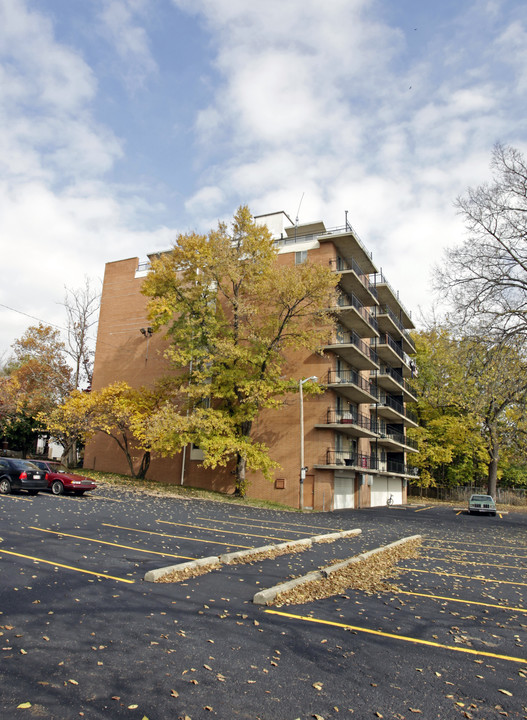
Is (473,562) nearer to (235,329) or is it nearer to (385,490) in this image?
(235,329)

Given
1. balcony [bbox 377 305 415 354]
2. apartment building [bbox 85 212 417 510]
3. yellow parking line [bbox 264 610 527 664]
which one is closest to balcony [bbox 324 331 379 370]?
apartment building [bbox 85 212 417 510]

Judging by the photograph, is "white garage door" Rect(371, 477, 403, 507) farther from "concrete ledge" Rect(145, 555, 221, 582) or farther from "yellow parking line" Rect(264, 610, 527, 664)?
"yellow parking line" Rect(264, 610, 527, 664)

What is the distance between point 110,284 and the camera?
42.7 m

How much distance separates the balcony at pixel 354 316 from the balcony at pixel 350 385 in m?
3.42

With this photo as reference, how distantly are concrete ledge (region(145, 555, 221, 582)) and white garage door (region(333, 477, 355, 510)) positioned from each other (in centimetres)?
2343

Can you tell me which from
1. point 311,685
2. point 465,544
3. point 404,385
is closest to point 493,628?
point 311,685

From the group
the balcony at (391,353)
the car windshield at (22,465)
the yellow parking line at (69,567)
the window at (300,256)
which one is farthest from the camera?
the balcony at (391,353)

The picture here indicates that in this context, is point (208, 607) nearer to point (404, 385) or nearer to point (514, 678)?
point (514, 678)

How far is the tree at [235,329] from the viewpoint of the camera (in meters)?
29.1

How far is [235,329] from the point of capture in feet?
107

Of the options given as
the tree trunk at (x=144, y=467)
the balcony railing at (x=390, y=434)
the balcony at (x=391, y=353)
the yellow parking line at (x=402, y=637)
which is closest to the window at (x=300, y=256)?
the balcony at (x=391, y=353)

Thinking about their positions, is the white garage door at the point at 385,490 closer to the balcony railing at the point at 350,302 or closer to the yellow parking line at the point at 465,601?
the balcony railing at the point at 350,302

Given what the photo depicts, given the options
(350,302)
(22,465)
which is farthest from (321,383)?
(22,465)

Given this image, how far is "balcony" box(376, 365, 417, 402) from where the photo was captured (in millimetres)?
42991
